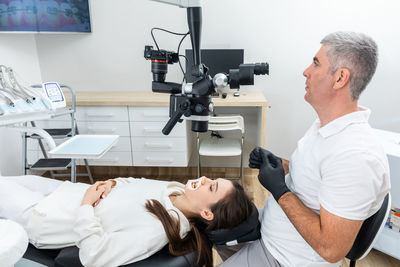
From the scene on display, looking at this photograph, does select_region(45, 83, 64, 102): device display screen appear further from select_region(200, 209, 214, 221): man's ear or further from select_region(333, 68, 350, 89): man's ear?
select_region(333, 68, 350, 89): man's ear

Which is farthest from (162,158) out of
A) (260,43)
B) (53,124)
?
(260,43)

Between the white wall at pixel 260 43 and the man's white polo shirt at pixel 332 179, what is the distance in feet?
6.06

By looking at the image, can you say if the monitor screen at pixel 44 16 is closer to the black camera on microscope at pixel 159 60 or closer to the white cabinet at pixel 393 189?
the black camera on microscope at pixel 159 60

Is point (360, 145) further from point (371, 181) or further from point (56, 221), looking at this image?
point (56, 221)

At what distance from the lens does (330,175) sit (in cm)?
94

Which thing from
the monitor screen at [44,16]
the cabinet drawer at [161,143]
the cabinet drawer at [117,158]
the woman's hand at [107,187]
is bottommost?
the cabinet drawer at [117,158]

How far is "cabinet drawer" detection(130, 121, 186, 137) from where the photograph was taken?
259 cm

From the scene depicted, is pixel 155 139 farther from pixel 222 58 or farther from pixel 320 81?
pixel 320 81

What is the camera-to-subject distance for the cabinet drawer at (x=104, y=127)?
103 inches

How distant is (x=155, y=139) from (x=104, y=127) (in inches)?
18.5

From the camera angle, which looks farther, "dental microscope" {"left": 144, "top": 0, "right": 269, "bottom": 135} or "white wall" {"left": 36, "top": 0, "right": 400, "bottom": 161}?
"white wall" {"left": 36, "top": 0, "right": 400, "bottom": 161}

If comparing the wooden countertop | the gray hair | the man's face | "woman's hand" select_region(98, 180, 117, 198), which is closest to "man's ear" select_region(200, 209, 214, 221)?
"woman's hand" select_region(98, 180, 117, 198)

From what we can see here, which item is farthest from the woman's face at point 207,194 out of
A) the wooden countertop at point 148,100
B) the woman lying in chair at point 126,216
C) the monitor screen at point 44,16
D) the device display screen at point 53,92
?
the monitor screen at point 44,16


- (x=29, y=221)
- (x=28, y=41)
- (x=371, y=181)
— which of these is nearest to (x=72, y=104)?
(x=28, y=41)
